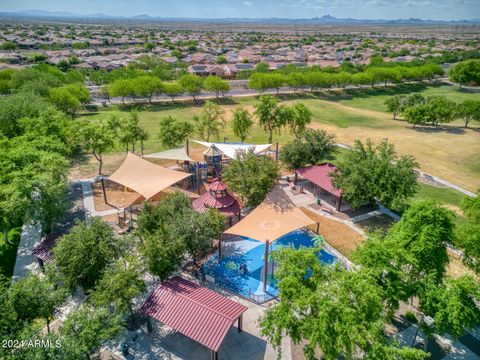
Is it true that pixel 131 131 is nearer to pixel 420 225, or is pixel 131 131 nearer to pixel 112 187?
pixel 112 187

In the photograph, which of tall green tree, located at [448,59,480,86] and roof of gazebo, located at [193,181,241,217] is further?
tall green tree, located at [448,59,480,86]

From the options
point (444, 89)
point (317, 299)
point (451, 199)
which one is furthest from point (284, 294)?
point (444, 89)

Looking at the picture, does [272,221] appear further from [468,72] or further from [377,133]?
[468,72]

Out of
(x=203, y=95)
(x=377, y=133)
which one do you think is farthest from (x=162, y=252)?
(x=203, y=95)

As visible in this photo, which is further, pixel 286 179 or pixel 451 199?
pixel 286 179

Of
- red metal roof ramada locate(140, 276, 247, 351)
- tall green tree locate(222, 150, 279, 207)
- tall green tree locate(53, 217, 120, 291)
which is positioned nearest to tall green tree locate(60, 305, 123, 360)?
red metal roof ramada locate(140, 276, 247, 351)

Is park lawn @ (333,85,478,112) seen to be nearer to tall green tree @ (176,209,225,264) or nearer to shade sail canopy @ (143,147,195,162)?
shade sail canopy @ (143,147,195,162)

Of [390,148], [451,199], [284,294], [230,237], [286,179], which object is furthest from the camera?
[286,179]
